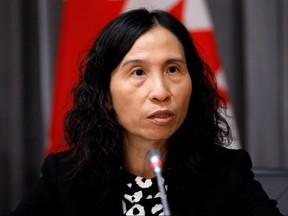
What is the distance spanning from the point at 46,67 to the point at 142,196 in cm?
110

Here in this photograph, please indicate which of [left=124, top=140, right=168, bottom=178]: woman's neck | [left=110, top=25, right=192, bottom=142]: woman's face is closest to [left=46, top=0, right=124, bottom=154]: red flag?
[left=124, top=140, right=168, bottom=178]: woman's neck

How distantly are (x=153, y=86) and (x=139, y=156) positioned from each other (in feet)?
0.81

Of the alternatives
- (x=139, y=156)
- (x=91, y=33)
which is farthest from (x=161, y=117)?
(x=91, y=33)

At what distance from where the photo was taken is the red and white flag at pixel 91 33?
211 centimetres

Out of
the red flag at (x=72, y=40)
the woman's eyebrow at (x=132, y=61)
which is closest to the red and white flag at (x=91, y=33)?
the red flag at (x=72, y=40)

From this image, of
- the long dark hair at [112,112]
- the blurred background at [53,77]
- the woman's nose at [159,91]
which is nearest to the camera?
the woman's nose at [159,91]

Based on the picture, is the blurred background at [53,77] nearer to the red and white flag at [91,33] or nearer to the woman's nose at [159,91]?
the red and white flag at [91,33]

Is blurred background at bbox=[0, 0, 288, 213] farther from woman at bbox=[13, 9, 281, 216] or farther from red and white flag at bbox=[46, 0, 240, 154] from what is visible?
woman at bbox=[13, 9, 281, 216]

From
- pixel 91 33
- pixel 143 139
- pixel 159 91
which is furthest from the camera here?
pixel 91 33

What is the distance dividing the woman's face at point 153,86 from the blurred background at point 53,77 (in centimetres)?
96

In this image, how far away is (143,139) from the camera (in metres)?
1.28

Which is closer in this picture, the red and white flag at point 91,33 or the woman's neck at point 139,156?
the woman's neck at point 139,156

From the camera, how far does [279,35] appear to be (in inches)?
82.3

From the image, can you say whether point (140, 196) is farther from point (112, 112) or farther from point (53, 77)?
point (53, 77)
